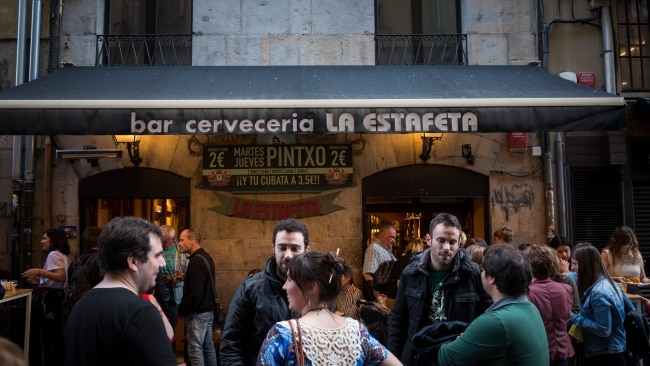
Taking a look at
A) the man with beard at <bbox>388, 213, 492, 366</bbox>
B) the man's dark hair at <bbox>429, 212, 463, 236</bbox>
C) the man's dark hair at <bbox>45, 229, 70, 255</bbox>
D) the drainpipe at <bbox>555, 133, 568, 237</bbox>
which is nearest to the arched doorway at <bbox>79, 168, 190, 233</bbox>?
the man's dark hair at <bbox>45, 229, 70, 255</bbox>

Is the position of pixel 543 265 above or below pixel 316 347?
above

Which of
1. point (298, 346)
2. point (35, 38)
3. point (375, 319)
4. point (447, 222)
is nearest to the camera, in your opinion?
point (298, 346)

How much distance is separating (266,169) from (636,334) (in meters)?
5.30

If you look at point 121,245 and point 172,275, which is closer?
point 121,245

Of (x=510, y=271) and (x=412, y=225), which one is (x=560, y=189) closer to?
(x=412, y=225)

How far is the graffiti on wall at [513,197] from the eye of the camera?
860 centimetres

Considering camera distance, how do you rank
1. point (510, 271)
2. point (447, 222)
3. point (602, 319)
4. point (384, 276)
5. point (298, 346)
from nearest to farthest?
point (298, 346), point (510, 271), point (447, 222), point (602, 319), point (384, 276)

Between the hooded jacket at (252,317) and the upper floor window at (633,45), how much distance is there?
7.85 meters

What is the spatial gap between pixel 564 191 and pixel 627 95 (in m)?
1.90

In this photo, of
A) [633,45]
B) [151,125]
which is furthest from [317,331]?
[633,45]

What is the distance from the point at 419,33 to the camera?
30.1ft

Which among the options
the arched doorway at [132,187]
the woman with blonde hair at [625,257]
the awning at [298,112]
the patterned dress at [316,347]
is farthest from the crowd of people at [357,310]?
the arched doorway at [132,187]

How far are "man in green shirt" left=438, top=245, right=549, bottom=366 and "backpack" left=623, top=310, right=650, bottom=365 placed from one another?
7.47ft

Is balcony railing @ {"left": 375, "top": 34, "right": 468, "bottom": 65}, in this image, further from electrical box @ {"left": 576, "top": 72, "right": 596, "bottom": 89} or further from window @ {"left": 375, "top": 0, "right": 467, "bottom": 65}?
electrical box @ {"left": 576, "top": 72, "right": 596, "bottom": 89}
